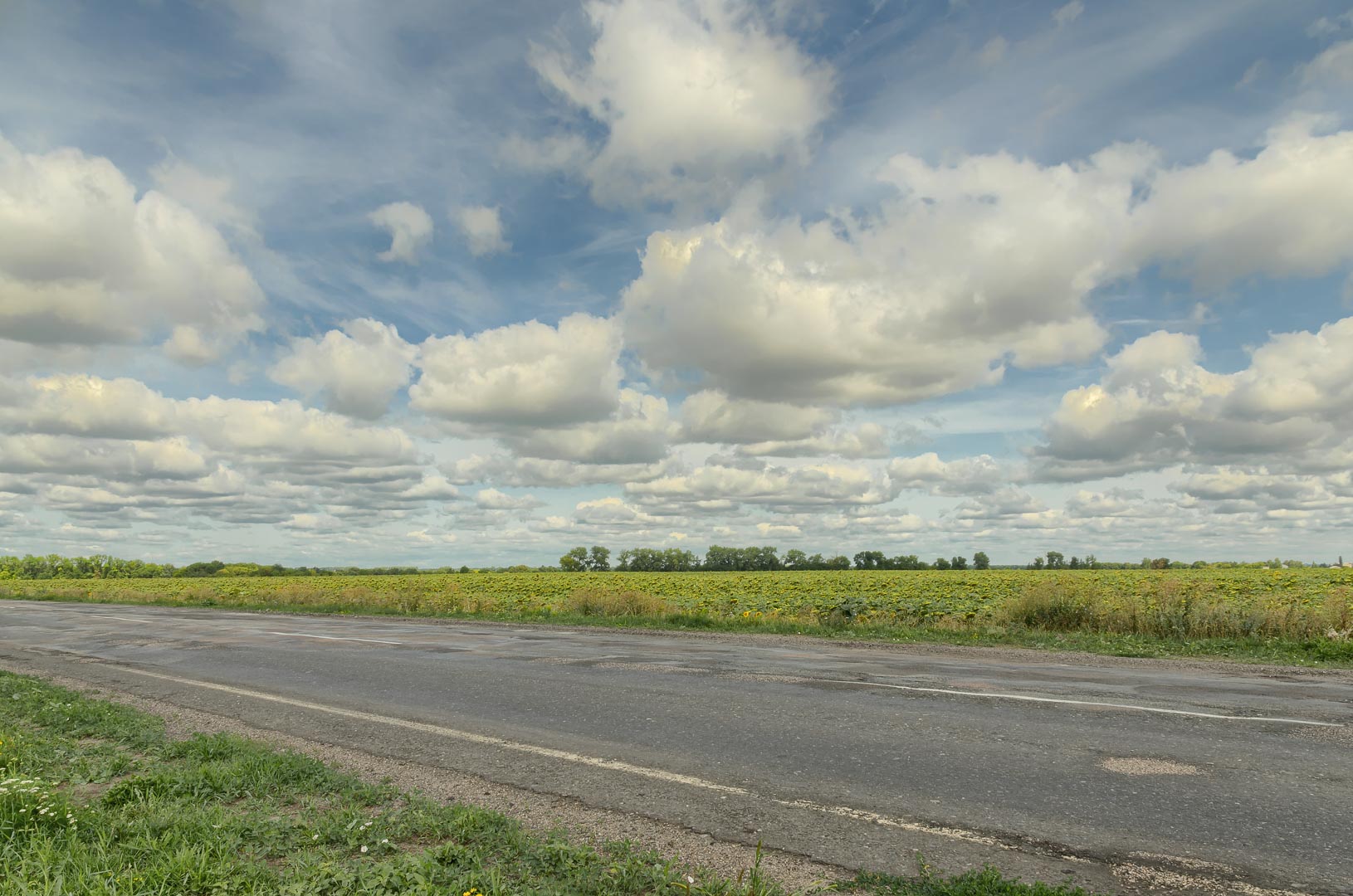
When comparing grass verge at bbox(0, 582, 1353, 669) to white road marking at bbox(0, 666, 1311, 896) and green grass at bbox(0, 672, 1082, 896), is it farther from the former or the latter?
green grass at bbox(0, 672, 1082, 896)

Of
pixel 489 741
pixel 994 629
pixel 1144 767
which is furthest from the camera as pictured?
pixel 994 629

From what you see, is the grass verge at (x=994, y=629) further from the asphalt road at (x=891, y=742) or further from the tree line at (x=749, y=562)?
the tree line at (x=749, y=562)

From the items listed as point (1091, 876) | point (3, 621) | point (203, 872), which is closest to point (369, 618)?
point (3, 621)

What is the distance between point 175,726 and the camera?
24.4 feet

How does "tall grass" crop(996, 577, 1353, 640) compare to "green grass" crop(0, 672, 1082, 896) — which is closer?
"green grass" crop(0, 672, 1082, 896)

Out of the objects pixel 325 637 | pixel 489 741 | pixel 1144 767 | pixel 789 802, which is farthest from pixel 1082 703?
pixel 325 637

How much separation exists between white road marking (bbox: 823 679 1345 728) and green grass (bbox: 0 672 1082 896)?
5.01 metres

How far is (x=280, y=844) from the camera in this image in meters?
4.25

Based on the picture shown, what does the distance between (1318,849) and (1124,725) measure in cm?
286

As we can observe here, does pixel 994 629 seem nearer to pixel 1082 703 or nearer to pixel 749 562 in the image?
pixel 1082 703

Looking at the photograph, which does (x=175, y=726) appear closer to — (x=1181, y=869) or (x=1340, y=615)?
(x=1181, y=869)

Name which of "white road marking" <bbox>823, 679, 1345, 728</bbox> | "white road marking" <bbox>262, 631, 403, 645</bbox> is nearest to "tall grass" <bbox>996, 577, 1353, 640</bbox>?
"white road marking" <bbox>823, 679, 1345, 728</bbox>

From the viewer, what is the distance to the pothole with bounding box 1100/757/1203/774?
218 inches

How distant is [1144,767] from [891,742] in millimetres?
1850
